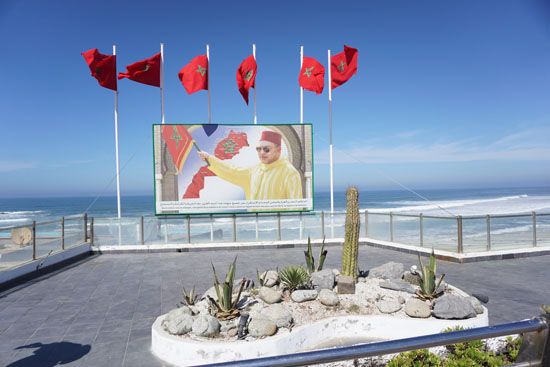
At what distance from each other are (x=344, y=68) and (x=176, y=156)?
25.5ft

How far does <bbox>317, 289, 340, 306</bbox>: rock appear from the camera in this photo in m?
5.70

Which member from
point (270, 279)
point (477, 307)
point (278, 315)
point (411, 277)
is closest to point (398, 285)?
point (411, 277)

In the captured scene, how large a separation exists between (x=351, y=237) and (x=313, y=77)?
9702 mm

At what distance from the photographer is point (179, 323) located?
16.5 ft

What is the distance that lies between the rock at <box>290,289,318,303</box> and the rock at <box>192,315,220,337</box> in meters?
1.40

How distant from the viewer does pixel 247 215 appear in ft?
45.8

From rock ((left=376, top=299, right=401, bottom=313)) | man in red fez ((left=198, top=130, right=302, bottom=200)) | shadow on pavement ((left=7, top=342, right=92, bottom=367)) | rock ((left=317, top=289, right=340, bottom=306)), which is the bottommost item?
shadow on pavement ((left=7, top=342, right=92, bottom=367))

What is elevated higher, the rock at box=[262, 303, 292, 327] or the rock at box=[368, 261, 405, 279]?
the rock at box=[368, 261, 405, 279]

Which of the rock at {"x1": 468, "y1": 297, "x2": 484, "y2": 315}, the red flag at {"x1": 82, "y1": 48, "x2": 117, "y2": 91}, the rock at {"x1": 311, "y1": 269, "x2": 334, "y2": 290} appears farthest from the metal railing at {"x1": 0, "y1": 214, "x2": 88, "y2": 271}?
the rock at {"x1": 468, "y1": 297, "x2": 484, "y2": 315}

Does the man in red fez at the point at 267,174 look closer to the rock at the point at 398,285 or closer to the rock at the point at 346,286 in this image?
the rock at the point at 398,285

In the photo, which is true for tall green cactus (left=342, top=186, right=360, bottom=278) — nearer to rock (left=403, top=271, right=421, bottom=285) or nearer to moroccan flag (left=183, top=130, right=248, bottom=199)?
rock (left=403, top=271, right=421, bottom=285)

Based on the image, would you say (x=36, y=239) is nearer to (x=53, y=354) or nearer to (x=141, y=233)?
(x=141, y=233)

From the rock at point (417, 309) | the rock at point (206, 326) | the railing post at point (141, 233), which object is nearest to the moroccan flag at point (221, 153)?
the railing post at point (141, 233)

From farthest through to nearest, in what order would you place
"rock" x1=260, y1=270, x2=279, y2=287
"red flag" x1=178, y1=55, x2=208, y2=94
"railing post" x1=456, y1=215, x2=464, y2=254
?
"red flag" x1=178, y1=55, x2=208, y2=94
"railing post" x1=456, y1=215, x2=464, y2=254
"rock" x1=260, y1=270, x2=279, y2=287
